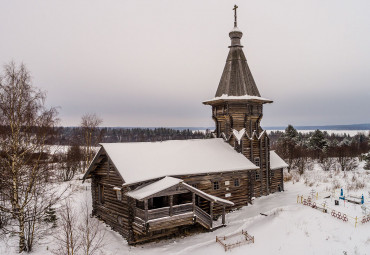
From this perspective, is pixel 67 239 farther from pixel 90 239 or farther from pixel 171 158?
pixel 171 158

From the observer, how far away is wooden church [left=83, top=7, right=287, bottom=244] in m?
16.1

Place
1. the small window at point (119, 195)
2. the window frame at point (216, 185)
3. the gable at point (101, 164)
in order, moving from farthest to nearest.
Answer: the window frame at point (216, 185) < the gable at point (101, 164) < the small window at point (119, 195)

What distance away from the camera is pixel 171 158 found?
1959 cm

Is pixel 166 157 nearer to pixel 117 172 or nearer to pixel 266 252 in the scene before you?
pixel 117 172

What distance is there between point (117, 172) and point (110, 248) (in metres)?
4.91

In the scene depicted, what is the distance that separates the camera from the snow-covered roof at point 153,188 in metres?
14.8

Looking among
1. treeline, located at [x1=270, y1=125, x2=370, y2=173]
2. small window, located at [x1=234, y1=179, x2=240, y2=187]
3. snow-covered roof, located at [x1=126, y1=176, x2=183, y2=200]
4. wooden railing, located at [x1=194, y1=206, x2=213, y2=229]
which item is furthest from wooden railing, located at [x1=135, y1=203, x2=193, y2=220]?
treeline, located at [x1=270, y1=125, x2=370, y2=173]

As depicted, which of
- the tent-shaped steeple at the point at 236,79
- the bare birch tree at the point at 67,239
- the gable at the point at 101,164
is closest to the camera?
the bare birch tree at the point at 67,239

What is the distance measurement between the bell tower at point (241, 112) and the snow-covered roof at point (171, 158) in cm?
194

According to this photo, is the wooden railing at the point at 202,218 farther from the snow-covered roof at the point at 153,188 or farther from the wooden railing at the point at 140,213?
the wooden railing at the point at 140,213

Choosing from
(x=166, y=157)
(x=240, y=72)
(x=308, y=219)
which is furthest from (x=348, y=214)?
(x=240, y=72)

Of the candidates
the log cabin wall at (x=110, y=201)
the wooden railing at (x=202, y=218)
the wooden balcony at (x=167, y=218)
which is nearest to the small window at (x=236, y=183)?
the wooden railing at (x=202, y=218)

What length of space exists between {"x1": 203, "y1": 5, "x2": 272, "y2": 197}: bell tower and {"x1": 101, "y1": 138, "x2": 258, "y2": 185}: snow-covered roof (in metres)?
1.94

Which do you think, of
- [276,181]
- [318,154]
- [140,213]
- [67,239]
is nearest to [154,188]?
[140,213]
